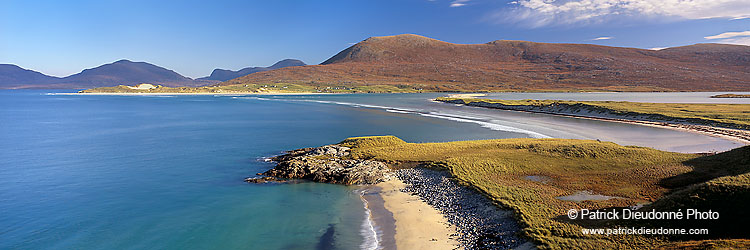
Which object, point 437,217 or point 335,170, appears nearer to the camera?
point 437,217

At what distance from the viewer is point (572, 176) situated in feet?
83.4

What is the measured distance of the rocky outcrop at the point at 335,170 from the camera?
28.7m

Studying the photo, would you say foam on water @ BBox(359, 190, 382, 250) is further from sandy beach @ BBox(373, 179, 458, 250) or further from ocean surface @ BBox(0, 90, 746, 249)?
sandy beach @ BBox(373, 179, 458, 250)

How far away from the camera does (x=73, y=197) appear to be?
26.8m

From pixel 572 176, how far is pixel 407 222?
1371 centimetres

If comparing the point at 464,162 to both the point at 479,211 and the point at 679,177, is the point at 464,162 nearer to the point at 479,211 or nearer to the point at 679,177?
the point at 479,211

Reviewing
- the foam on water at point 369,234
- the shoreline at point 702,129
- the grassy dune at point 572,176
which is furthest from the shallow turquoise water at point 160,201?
the shoreline at point 702,129

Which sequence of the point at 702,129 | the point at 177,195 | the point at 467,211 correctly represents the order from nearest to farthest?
the point at 467,211, the point at 177,195, the point at 702,129

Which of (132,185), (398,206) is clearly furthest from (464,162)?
(132,185)

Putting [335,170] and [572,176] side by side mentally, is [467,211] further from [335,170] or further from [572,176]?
[335,170]

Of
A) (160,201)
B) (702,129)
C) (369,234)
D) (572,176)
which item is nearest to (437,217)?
(369,234)

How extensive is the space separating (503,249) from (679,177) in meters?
16.2

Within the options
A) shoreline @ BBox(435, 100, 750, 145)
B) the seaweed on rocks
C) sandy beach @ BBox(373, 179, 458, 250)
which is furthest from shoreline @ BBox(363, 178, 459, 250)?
shoreline @ BBox(435, 100, 750, 145)

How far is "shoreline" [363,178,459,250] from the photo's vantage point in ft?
56.4
